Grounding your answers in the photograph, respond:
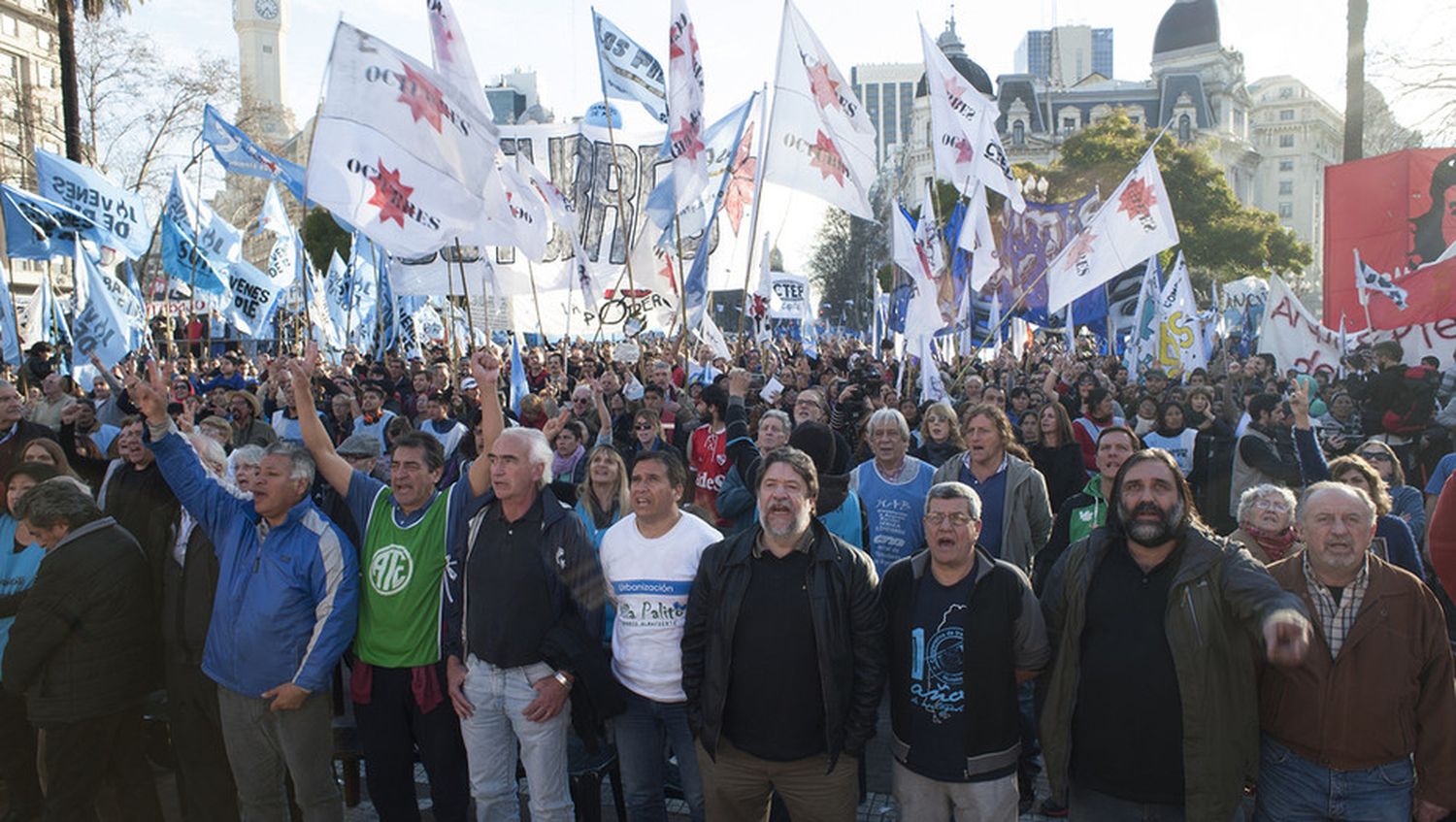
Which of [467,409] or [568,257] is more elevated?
[568,257]

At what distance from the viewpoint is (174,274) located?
13.3 m

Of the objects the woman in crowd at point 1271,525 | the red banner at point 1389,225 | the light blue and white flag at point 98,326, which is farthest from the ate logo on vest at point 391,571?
the red banner at point 1389,225

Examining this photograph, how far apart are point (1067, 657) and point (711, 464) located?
12.2ft

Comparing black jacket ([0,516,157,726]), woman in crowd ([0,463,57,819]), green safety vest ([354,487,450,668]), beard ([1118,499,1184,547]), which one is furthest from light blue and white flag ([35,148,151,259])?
beard ([1118,499,1184,547])

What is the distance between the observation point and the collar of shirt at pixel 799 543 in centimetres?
360

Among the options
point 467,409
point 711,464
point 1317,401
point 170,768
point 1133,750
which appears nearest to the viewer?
point 1133,750

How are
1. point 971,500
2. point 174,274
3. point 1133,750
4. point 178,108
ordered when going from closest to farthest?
point 1133,750
point 971,500
point 174,274
point 178,108

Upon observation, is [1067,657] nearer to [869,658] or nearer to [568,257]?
[869,658]

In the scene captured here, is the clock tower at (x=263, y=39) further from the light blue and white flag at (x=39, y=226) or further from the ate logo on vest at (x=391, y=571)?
the ate logo on vest at (x=391, y=571)

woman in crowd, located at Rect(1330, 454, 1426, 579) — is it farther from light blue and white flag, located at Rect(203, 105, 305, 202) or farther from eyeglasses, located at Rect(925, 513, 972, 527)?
light blue and white flag, located at Rect(203, 105, 305, 202)

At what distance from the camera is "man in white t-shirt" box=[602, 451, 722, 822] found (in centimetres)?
389

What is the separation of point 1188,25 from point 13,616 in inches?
4651

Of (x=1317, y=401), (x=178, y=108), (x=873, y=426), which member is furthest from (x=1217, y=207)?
(x=873, y=426)

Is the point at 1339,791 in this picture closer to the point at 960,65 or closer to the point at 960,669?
the point at 960,669
